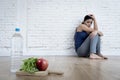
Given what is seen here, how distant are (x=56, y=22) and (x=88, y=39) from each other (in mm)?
856

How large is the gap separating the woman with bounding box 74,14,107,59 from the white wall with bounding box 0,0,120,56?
0.97ft

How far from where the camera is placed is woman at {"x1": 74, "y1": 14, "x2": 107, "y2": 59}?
4.07 meters

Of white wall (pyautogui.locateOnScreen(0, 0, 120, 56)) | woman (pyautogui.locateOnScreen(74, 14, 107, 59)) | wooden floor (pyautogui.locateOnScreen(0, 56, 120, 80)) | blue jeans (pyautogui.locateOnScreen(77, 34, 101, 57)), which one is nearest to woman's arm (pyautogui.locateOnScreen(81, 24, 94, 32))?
woman (pyautogui.locateOnScreen(74, 14, 107, 59))

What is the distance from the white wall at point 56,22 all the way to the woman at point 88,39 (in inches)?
11.6

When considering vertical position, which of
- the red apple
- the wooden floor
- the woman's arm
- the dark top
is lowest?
the wooden floor

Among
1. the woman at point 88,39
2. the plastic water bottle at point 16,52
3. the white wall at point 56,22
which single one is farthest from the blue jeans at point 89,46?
the plastic water bottle at point 16,52

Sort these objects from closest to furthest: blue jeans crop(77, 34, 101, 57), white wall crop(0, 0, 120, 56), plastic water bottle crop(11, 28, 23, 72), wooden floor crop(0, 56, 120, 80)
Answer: wooden floor crop(0, 56, 120, 80) → plastic water bottle crop(11, 28, 23, 72) → blue jeans crop(77, 34, 101, 57) → white wall crop(0, 0, 120, 56)

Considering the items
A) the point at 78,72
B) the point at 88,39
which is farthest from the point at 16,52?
the point at 88,39

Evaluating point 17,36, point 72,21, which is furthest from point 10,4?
point 17,36

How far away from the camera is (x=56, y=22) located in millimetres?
4680

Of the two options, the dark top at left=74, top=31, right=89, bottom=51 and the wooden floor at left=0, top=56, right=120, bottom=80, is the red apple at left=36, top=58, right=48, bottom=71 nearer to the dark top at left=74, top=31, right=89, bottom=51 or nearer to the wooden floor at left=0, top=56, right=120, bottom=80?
the wooden floor at left=0, top=56, right=120, bottom=80

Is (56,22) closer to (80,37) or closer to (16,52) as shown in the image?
(80,37)

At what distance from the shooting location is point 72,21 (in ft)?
15.4

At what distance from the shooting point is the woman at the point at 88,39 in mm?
4066
